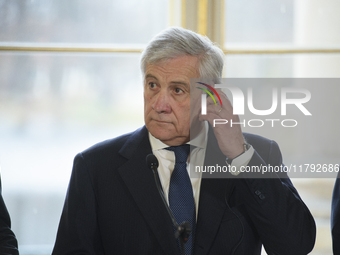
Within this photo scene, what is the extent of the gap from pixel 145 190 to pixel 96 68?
104 cm

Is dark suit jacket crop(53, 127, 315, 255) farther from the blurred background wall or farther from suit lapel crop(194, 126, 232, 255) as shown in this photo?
the blurred background wall

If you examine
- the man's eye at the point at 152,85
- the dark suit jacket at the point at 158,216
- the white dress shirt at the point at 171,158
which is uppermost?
the man's eye at the point at 152,85

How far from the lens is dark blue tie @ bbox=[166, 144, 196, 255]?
135cm

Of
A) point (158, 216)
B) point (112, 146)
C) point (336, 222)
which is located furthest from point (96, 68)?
point (336, 222)

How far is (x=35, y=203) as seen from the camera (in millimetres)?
2158

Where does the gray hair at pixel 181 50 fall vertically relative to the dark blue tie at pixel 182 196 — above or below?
above

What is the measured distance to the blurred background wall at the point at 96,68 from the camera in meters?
2.12

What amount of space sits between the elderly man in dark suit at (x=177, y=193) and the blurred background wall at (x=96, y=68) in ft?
2.37

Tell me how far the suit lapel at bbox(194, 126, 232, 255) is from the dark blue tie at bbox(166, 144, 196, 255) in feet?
0.10

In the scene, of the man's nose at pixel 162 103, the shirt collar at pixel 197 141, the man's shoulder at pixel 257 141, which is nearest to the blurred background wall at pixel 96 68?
the man's shoulder at pixel 257 141

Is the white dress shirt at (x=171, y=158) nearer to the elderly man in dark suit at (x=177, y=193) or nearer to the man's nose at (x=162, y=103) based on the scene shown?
→ the elderly man in dark suit at (x=177, y=193)

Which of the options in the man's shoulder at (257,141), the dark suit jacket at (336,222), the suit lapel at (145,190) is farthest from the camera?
the man's shoulder at (257,141)

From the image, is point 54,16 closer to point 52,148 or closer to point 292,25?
point 52,148

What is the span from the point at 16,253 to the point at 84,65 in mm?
1123
